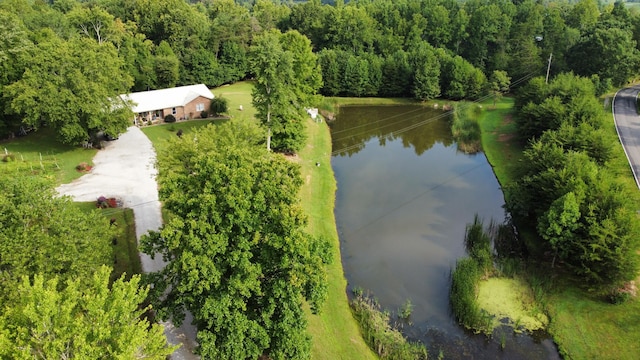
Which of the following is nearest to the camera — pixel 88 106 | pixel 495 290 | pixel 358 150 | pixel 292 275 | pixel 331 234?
pixel 292 275

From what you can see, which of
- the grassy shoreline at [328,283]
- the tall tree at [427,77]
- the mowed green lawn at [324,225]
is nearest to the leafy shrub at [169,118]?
the mowed green lawn at [324,225]

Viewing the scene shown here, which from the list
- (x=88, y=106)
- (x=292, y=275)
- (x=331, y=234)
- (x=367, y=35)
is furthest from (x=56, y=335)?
(x=367, y=35)

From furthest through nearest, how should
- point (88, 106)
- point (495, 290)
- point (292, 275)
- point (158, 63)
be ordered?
point (158, 63) < point (88, 106) < point (495, 290) < point (292, 275)

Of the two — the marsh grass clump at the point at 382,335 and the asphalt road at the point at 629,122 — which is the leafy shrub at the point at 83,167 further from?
the asphalt road at the point at 629,122

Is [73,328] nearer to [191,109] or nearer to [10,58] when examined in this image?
[10,58]

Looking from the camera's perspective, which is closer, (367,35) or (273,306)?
(273,306)

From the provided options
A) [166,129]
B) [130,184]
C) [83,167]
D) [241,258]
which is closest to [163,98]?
[166,129]

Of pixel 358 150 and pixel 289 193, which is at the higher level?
pixel 289 193

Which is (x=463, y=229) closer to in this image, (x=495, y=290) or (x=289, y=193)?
(x=495, y=290)
